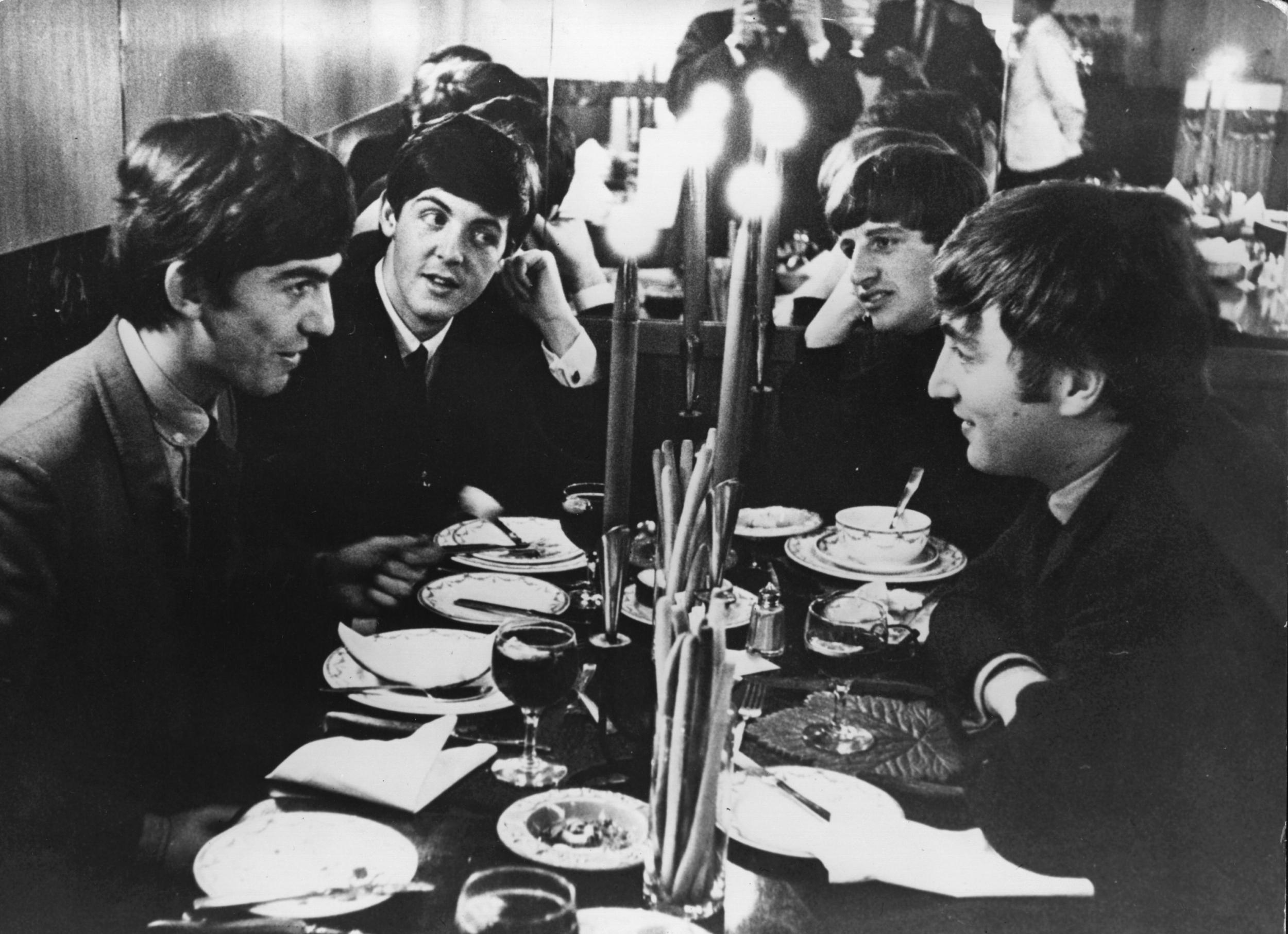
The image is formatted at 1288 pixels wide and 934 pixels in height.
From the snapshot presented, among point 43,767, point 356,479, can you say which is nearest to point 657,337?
point 356,479

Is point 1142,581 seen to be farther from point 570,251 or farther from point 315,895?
point 315,895

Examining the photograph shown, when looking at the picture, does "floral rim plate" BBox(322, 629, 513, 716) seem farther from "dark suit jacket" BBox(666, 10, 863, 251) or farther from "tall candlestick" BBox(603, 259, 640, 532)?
"dark suit jacket" BBox(666, 10, 863, 251)

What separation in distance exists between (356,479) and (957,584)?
2.97ft

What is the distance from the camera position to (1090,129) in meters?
1.53

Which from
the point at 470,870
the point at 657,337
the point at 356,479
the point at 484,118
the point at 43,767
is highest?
the point at 484,118

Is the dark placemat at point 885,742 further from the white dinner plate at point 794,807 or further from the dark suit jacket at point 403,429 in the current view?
the dark suit jacket at point 403,429

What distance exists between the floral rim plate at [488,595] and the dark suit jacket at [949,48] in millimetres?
849

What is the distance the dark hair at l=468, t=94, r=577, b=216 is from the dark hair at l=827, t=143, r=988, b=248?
1.26 ft

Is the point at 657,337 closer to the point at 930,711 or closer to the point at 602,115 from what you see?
the point at 602,115

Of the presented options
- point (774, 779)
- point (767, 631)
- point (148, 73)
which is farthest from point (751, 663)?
point (148, 73)

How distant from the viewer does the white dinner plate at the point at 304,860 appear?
102cm

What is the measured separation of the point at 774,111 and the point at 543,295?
0.42m

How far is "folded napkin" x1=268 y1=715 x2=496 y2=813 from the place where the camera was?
114cm

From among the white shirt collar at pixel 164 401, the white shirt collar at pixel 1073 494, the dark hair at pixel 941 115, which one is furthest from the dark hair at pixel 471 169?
the white shirt collar at pixel 1073 494
